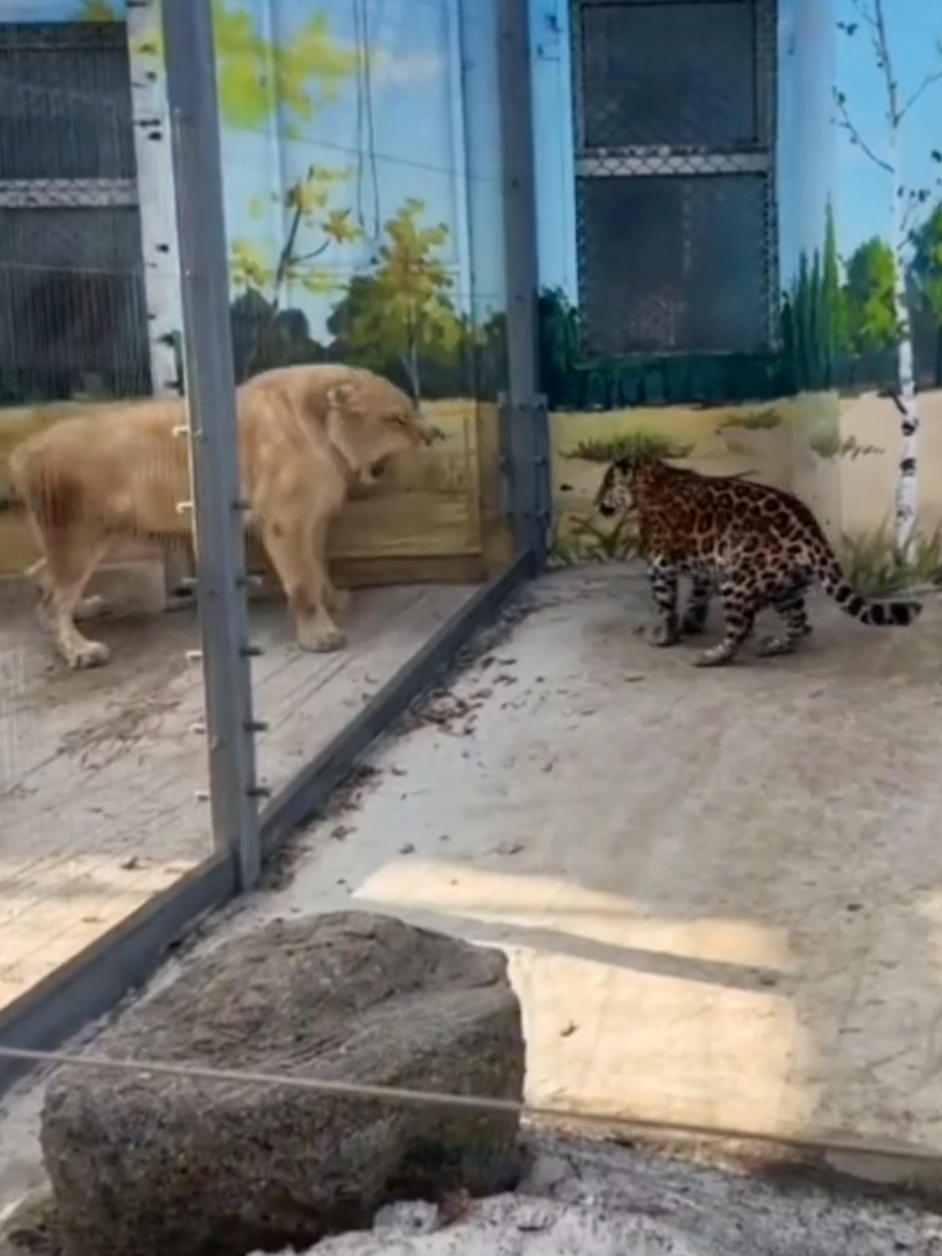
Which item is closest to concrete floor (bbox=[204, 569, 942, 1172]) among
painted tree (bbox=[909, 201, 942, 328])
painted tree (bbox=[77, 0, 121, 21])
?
painted tree (bbox=[909, 201, 942, 328])

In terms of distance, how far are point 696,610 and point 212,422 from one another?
7.88 feet

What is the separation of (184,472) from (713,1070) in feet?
4.51

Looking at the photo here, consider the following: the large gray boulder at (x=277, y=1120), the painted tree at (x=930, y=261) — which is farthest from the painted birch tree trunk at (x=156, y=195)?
the painted tree at (x=930, y=261)

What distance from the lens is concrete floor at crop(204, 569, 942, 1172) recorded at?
249cm

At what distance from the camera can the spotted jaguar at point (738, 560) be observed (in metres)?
4.85

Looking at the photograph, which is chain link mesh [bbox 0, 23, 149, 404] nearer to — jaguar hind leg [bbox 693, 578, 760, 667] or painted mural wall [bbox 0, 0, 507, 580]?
painted mural wall [bbox 0, 0, 507, 580]

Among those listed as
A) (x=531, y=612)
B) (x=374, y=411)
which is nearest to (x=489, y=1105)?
(x=374, y=411)

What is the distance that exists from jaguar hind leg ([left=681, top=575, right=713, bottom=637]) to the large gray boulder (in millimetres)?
3192

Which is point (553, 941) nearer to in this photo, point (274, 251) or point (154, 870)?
point (154, 870)

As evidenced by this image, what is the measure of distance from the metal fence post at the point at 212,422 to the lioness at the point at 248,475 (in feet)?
0.19

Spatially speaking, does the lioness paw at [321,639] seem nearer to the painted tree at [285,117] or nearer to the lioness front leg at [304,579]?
the lioness front leg at [304,579]

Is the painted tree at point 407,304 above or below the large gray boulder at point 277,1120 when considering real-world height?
above

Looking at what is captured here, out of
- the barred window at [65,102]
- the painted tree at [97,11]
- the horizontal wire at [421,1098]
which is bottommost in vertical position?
the horizontal wire at [421,1098]

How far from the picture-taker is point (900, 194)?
5.59m
